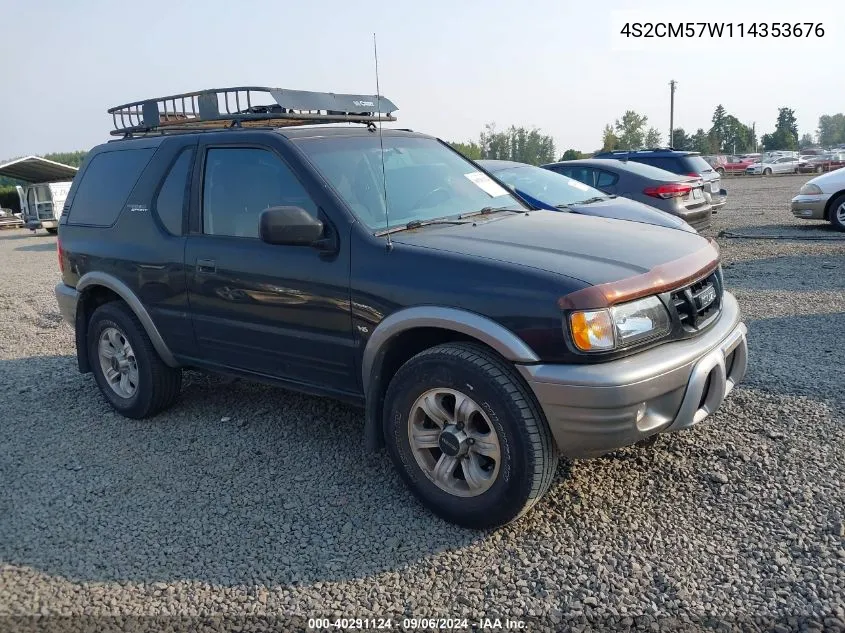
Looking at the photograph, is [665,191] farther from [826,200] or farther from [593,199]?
[826,200]

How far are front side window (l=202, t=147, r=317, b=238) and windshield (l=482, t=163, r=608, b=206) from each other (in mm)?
4233

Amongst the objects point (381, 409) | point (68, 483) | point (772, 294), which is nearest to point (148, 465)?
point (68, 483)

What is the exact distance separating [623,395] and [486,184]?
2.11m

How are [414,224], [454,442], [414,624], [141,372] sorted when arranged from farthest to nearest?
[141,372] < [414,224] < [454,442] < [414,624]

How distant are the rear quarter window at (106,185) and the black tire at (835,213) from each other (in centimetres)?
1197

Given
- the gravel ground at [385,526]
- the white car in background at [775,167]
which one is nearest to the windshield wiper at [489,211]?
the gravel ground at [385,526]

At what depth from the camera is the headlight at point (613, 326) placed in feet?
9.98

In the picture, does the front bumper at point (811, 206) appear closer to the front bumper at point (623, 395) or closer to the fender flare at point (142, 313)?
the front bumper at point (623, 395)

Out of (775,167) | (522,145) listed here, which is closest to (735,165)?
(775,167)

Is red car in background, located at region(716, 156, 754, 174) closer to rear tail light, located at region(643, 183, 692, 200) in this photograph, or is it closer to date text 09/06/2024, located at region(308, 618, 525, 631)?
A: rear tail light, located at region(643, 183, 692, 200)

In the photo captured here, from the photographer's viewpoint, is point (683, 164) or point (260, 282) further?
point (683, 164)

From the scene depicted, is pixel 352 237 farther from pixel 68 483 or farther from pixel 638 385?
pixel 68 483

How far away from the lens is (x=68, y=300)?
5445 mm

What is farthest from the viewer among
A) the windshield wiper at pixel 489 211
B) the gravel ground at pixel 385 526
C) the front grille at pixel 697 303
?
the windshield wiper at pixel 489 211
